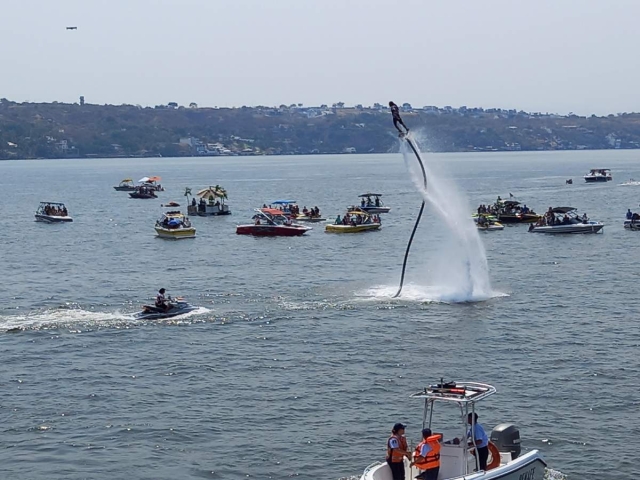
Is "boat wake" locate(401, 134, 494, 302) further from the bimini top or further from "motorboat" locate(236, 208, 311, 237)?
"motorboat" locate(236, 208, 311, 237)

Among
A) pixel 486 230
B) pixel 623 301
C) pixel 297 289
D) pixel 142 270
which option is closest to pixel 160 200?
pixel 486 230

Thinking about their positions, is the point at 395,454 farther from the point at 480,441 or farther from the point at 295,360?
the point at 295,360

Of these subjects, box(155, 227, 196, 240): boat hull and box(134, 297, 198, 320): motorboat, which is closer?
box(134, 297, 198, 320): motorboat

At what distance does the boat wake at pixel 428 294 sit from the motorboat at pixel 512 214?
177 feet

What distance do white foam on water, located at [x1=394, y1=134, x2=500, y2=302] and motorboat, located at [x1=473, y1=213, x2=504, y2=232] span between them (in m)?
45.5

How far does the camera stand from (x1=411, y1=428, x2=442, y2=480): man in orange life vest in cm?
2808

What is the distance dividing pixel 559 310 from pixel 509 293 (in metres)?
6.87

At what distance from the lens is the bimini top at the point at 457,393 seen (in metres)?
29.1

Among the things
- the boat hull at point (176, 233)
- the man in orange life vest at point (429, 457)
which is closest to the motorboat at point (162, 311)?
the man in orange life vest at point (429, 457)

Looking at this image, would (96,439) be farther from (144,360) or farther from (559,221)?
(559,221)

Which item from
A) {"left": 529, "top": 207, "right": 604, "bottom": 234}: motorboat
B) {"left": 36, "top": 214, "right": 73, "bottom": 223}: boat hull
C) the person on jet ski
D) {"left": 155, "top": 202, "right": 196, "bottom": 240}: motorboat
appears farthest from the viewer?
{"left": 36, "top": 214, "right": 73, "bottom": 223}: boat hull

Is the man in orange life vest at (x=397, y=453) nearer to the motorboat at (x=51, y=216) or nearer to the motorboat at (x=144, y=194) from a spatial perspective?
the motorboat at (x=51, y=216)

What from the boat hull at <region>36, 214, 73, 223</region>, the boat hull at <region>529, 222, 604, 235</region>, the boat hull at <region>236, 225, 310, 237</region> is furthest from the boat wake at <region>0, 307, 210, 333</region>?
the boat hull at <region>36, 214, 73, 223</region>

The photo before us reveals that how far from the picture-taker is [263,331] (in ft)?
181
